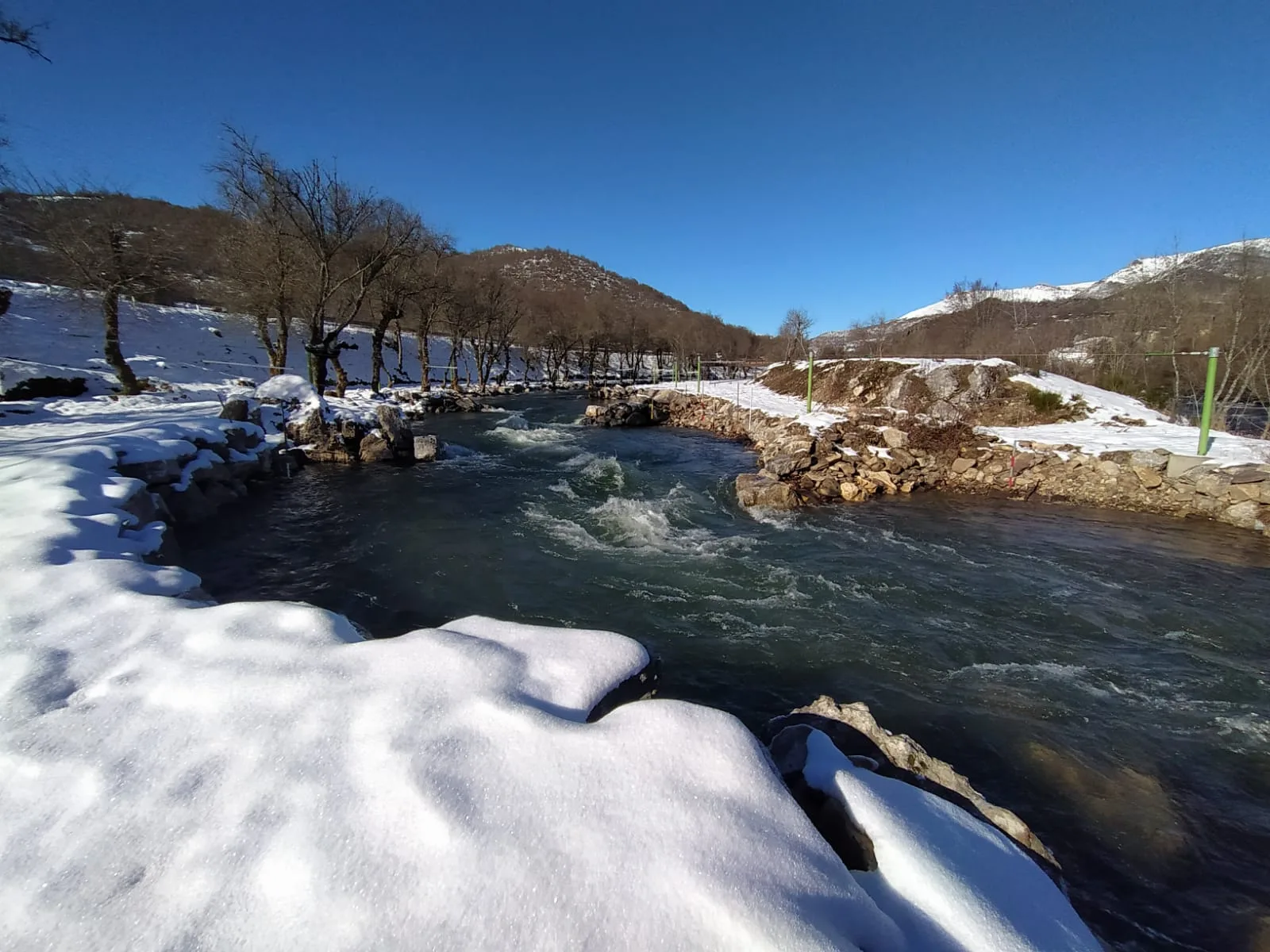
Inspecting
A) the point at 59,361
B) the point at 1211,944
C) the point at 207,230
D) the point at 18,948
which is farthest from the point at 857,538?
the point at 207,230

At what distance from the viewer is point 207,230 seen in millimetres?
24250

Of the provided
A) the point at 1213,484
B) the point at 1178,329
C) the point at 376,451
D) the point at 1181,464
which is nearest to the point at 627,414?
the point at 376,451

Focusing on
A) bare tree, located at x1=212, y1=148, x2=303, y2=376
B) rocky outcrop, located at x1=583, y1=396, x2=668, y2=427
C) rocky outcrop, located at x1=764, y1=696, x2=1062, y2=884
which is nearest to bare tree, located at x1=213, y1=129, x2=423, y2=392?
bare tree, located at x1=212, y1=148, x2=303, y2=376

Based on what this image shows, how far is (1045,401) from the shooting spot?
12.0 m

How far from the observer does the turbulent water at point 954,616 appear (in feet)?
8.91

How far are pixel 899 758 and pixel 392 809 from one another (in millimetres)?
2382

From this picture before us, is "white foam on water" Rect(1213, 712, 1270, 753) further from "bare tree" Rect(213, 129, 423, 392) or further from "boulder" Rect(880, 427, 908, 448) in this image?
"bare tree" Rect(213, 129, 423, 392)

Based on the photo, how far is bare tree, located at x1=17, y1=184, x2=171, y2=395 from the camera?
45.5ft

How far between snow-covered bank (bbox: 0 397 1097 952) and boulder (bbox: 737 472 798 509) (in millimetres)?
6524

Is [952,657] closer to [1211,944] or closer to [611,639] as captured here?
[1211,944]

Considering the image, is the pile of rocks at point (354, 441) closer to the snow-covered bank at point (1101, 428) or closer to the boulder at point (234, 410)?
the boulder at point (234, 410)

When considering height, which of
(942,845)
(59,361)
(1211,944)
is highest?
(59,361)

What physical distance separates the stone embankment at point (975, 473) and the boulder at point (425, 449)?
767cm

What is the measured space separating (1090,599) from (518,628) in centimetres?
614
